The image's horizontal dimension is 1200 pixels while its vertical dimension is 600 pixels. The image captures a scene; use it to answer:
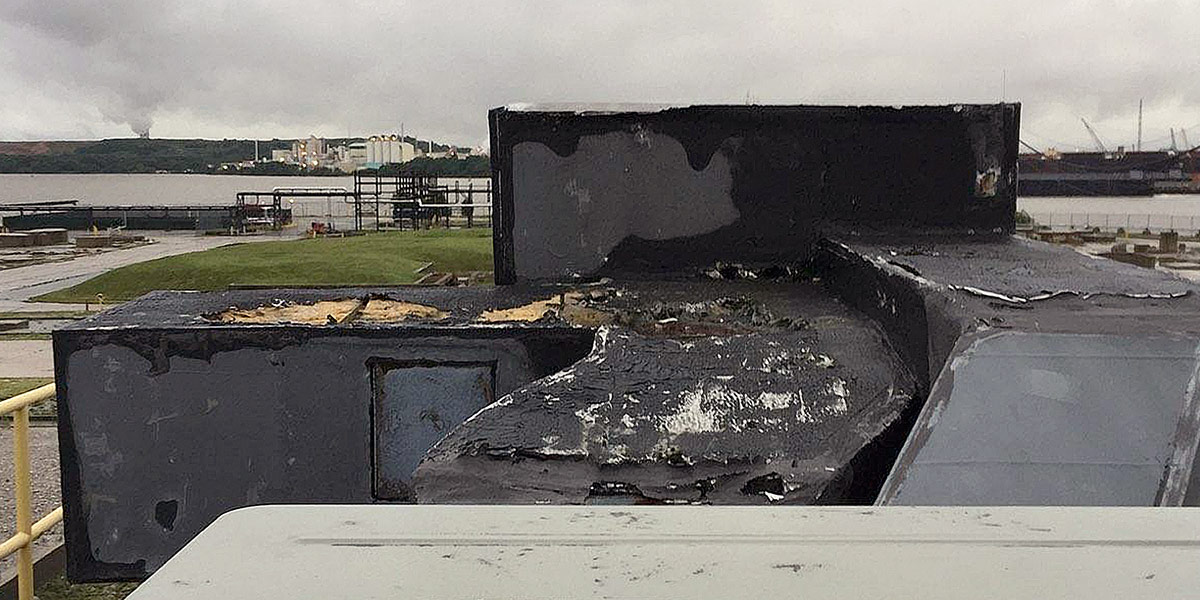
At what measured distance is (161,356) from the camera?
348 cm

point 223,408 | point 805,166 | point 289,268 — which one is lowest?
point 289,268

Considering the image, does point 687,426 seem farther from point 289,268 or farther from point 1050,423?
point 289,268

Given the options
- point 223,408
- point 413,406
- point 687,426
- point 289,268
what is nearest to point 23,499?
point 223,408

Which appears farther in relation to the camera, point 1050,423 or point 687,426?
point 687,426

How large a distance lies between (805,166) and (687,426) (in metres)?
2.90

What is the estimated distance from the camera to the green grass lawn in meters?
23.0

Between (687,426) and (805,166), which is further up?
(805,166)

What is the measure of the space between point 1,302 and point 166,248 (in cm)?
1781

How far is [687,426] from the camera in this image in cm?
244

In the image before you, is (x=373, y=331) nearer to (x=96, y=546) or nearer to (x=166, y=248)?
(x=96, y=546)

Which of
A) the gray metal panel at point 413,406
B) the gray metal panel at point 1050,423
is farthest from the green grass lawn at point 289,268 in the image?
the gray metal panel at point 1050,423

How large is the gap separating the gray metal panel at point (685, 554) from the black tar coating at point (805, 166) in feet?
12.9

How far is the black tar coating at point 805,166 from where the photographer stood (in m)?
4.94

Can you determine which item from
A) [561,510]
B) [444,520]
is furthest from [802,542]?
[444,520]
